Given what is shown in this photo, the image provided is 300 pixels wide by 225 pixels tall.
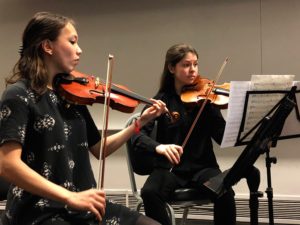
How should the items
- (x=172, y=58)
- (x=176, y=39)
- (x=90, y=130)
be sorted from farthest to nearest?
(x=176, y=39) < (x=172, y=58) < (x=90, y=130)

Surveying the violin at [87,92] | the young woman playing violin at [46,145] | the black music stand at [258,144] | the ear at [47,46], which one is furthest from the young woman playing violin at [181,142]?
the ear at [47,46]

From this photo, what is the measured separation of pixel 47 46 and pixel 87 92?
25 cm

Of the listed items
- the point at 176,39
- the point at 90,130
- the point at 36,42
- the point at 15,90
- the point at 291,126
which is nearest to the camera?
the point at 15,90

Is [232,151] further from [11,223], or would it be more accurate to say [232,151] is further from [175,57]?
[11,223]

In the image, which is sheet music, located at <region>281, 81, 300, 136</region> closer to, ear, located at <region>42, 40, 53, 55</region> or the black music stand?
the black music stand

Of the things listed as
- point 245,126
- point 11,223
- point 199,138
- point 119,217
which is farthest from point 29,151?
point 199,138

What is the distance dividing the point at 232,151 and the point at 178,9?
1.03 metres

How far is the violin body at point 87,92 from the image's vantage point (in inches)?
54.7

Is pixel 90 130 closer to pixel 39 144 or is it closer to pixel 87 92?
pixel 87 92

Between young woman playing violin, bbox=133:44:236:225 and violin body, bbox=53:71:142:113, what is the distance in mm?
246

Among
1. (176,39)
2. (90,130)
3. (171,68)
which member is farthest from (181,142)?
(176,39)

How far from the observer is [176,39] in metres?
2.90

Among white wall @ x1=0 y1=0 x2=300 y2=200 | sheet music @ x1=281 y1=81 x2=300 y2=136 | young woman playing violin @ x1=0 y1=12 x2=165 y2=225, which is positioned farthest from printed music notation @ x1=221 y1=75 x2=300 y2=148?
white wall @ x1=0 y1=0 x2=300 y2=200

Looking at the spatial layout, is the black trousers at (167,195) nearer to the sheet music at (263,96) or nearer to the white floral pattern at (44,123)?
the sheet music at (263,96)
